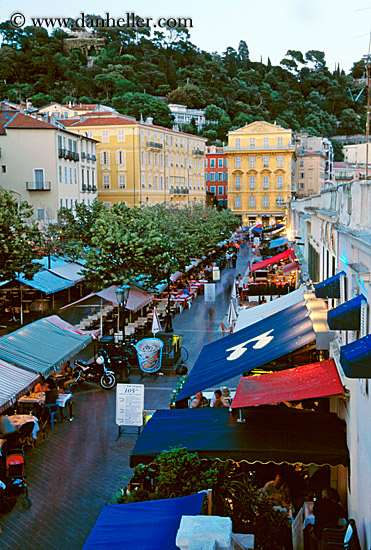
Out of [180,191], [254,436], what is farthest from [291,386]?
[180,191]

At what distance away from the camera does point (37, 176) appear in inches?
1937

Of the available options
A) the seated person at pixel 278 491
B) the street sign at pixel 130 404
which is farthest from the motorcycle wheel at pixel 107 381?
the seated person at pixel 278 491

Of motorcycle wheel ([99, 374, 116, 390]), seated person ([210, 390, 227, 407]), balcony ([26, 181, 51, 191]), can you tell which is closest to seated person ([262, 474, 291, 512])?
seated person ([210, 390, 227, 407])

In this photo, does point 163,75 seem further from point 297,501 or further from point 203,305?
point 297,501

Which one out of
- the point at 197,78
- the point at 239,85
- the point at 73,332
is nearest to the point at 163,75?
the point at 197,78

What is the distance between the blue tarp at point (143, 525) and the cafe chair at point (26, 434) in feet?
22.7

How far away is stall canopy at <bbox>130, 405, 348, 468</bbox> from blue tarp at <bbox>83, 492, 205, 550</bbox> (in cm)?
186

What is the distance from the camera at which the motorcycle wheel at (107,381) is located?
18078 millimetres

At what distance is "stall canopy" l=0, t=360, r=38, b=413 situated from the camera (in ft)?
40.2

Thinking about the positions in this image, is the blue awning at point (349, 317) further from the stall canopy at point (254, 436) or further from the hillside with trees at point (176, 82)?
the hillside with trees at point (176, 82)

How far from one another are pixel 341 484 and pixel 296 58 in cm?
18255

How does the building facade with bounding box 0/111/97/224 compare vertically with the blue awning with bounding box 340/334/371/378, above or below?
above

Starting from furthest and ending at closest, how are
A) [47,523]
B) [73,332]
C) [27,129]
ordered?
[27,129] < [73,332] < [47,523]

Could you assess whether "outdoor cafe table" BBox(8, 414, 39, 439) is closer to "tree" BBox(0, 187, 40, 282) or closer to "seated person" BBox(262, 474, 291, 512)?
"seated person" BBox(262, 474, 291, 512)
